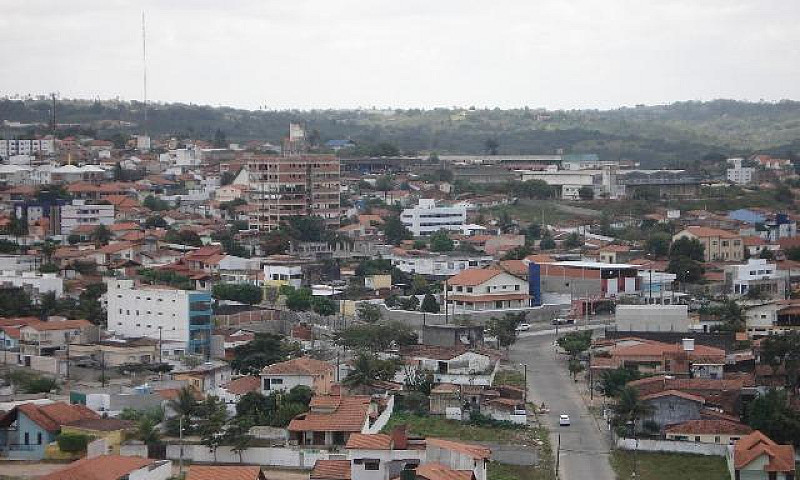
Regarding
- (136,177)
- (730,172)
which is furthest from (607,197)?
(136,177)

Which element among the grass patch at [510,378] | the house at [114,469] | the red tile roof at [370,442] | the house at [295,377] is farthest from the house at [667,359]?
the house at [114,469]

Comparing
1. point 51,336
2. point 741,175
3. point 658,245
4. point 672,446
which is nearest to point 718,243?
point 658,245

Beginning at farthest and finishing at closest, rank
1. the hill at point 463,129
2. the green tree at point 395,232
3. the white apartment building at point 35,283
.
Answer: the hill at point 463,129
the green tree at point 395,232
the white apartment building at point 35,283

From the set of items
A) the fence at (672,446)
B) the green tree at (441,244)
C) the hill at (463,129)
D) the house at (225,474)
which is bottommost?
the fence at (672,446)

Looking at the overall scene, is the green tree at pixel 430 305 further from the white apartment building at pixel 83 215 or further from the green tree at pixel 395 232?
the white apartment building at pixel 83 215

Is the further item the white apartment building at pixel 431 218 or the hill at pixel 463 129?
the hill at pixel 463 129

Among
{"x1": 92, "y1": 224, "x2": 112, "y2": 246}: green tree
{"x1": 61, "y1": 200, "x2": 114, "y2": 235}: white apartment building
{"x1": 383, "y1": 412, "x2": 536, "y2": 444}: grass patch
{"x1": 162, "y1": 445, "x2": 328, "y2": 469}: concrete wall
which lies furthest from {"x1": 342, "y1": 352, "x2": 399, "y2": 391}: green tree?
{"x1": 61, "y1": 200, "x2": 114, "y2": 235}: white apartment building
